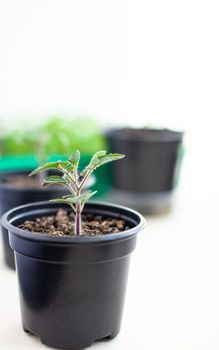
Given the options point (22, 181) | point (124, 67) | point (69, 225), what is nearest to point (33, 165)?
point (22, 181)

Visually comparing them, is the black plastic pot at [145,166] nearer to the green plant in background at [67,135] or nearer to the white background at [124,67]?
the green plant in background at [67,135]

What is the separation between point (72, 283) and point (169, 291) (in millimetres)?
507

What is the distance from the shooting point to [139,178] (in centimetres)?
229

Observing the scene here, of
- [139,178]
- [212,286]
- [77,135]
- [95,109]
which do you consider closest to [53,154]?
[77,135]

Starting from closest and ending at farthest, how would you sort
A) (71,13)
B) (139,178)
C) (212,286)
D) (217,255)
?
1. (212,286)
2. (217,255)
3. (139,178)
4. (71,13)

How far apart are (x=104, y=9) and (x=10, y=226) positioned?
1921 millimetres

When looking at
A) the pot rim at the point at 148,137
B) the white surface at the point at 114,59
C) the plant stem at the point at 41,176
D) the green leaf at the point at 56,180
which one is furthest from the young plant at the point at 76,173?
the white surface at the point at 114,59

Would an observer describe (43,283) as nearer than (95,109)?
Yes

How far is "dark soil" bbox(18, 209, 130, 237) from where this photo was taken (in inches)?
50.5

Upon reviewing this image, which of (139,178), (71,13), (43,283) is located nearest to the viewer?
(43,283)

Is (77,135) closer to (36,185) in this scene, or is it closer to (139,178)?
(139,178)

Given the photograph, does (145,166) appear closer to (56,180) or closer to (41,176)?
(41,176)

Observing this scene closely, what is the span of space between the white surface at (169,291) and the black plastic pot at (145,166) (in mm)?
122

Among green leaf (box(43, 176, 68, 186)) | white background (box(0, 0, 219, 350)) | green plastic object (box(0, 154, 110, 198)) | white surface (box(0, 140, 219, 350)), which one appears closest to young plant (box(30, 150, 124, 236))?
green leaf (box(43, 176, 68, 186))
